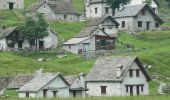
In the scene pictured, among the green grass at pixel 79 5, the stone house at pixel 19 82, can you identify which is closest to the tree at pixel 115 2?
the green grass at pixel 79 5

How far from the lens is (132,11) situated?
142500 mm

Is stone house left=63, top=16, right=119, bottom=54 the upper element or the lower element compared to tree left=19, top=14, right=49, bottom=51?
lower

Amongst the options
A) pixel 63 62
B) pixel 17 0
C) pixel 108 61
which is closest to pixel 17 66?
pixel 63 62

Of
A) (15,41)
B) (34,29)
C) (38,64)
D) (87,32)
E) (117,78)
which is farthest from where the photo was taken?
(87,32)

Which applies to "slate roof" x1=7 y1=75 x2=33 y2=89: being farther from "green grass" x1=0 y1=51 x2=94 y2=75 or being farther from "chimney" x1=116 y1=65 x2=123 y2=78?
"green grass" x1=0 y1=51 x2=94 y2=75

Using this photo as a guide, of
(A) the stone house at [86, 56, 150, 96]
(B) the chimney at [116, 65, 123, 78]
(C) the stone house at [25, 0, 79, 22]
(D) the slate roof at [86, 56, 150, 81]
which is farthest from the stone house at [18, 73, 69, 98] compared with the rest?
(C) the stone house at [25, 0, 79, 22]

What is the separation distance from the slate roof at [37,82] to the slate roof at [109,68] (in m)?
9.16

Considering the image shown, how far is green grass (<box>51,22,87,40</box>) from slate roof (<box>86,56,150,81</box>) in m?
49.3

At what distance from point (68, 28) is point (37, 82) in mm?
67464

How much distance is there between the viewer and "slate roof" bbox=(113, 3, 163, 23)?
14070cm

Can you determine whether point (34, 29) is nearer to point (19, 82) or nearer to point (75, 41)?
point (75, 41)

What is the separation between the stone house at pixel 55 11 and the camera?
487ft

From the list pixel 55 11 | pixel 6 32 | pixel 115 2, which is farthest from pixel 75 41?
pixel 115 2

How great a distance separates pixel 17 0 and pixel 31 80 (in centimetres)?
8554
